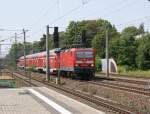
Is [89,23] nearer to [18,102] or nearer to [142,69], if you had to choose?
[142,69]

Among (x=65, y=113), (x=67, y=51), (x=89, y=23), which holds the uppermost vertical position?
(x=89, y=23)

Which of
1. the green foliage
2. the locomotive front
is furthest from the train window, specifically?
the green foliage

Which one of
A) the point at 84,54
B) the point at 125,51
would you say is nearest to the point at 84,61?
the point at 84,54

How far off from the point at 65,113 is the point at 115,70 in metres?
57.0

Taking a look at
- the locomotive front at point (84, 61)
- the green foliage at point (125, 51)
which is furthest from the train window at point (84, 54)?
the green foliage at point (125, 51)

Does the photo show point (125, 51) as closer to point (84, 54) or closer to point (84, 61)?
point (84, 54)

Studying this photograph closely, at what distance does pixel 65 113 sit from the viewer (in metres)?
16.6

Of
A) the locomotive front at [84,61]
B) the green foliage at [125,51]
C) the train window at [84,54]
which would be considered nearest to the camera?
the locomotive front at [84,61]

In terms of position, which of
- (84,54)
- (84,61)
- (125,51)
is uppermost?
(125,51)

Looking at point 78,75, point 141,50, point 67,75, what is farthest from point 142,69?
point 78,75

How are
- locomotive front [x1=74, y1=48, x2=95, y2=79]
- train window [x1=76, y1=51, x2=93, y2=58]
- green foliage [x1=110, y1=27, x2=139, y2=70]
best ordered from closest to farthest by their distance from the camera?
1. locomotive front [x1=74, y1=48, x2=95, y2=79]
2. train window [x1=76, y1=51, x2=93, y2=58]
3. green foliage [x1=110, y1=27, x2=139, y2=70]

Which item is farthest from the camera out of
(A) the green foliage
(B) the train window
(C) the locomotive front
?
(A) the green foliage

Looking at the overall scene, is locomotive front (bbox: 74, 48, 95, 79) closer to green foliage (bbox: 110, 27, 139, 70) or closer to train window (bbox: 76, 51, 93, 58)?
train window (bbox: 76, 51, 93, 58)

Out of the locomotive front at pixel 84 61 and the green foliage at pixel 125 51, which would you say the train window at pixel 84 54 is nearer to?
the locomotive front at pixel 84 61
